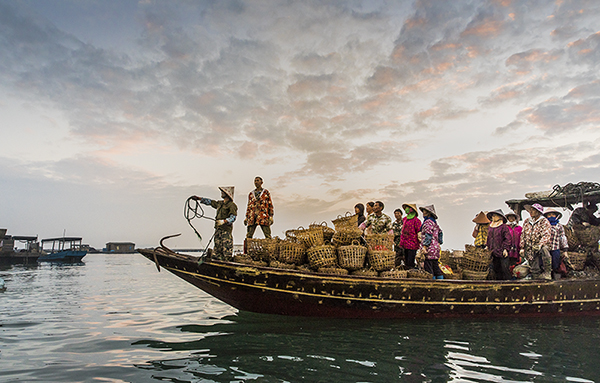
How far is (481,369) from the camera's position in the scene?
14.1 feet

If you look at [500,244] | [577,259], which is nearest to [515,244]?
[500,244]

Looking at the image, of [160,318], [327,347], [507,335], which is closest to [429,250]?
[507,335]

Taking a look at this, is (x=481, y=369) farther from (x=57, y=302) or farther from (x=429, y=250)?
(x=57, y=302)

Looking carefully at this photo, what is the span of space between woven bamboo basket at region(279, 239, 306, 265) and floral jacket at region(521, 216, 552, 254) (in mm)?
5164

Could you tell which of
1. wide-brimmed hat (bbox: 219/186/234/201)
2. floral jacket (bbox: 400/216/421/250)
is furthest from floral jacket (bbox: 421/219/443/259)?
wide-brimmed hat (bbox: 219/186/234/201)

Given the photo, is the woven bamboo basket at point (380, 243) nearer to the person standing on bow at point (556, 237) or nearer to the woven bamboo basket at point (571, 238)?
the person standing on bow at point (556, 237)

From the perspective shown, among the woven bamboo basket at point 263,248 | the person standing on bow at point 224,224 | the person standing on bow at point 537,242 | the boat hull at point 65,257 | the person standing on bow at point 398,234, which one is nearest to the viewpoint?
the person standing on bow at point 224,224

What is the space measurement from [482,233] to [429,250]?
11.4ft

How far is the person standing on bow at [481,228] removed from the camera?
9586 millimetres

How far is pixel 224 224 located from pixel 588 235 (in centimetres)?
890

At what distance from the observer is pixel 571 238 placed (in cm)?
834

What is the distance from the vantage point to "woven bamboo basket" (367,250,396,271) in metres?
6.79

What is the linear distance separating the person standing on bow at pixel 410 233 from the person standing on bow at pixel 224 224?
3.97 m

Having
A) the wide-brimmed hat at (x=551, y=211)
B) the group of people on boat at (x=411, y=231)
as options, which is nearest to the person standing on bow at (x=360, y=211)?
the group of people on boat at (x=411, y=231)
